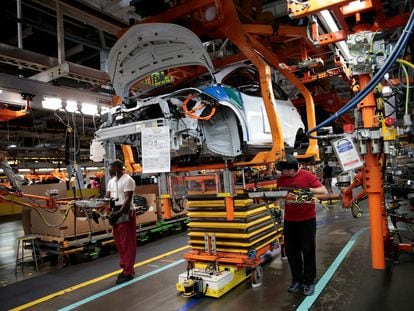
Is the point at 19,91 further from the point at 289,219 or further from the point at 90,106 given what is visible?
the point at 289,219

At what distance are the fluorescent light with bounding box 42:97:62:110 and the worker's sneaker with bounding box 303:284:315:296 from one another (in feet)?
13.9

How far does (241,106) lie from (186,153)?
94 centimetres

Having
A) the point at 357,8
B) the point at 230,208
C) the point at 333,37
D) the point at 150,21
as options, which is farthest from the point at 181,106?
the point at 357,8

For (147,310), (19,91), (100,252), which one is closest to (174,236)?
(100,252)

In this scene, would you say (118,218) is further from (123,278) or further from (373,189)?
(373,189)

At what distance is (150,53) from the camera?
13.6ft

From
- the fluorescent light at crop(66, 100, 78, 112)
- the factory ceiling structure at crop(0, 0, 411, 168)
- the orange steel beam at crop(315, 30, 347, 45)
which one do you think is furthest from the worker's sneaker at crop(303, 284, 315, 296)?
the fluorescent light at crop(66, 100, 78, 112)

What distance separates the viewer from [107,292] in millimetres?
4461

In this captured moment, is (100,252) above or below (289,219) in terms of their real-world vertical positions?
below

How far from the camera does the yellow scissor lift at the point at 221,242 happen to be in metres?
3.99

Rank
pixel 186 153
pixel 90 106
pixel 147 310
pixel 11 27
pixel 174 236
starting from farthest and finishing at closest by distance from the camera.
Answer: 1. pixel 174 236
2. pixel 11 27
3. pixel 90 106
4. pixel 186 153
5. pixel 147 310

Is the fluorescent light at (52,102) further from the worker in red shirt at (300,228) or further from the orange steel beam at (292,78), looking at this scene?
the worker in red shirt at (300,228)

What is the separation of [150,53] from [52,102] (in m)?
1.83

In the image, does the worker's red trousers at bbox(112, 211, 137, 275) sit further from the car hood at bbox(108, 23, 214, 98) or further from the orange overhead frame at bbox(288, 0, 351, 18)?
the orange overhead frame at bbox(288, 0, 351, 18)
